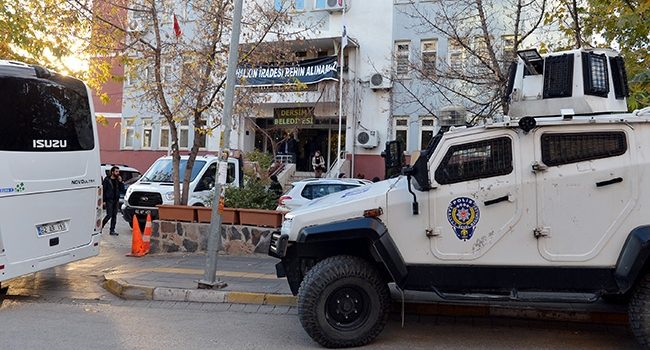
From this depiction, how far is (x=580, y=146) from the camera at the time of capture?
16.4 ft

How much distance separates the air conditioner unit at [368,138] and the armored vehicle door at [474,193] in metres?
15.2

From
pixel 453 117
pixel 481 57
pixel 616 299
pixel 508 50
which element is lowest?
pixel 616 299

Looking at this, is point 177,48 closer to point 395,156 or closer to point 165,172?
point 165,172

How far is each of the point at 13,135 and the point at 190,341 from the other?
3.58 meters

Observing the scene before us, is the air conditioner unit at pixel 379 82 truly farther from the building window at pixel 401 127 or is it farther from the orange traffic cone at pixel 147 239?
the orange traffic cone at pixel 147 239

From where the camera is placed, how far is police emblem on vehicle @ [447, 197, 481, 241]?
200 inches

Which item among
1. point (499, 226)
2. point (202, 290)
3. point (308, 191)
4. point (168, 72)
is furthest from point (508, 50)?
point (202, 290)

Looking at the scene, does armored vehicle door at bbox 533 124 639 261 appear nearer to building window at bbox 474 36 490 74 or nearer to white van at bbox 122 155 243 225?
building window at bbox 474 36 490 74

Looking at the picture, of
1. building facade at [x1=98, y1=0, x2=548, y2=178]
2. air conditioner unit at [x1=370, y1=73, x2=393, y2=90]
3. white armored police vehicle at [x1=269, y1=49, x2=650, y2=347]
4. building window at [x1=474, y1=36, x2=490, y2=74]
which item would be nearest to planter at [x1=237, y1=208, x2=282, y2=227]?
white armored police vehicle at [x1=269, y1=49, x2=650, y2=347]

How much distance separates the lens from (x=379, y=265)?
17.9 feet

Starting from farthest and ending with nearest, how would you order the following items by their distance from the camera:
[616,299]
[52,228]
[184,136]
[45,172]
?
1. [184,136]
2. [52,228]
3. [45,172]
4. [616,299]

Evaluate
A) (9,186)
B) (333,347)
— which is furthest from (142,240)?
(333,347)

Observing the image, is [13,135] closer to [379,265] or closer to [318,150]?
[379,265]

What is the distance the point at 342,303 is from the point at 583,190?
2.57 metres
